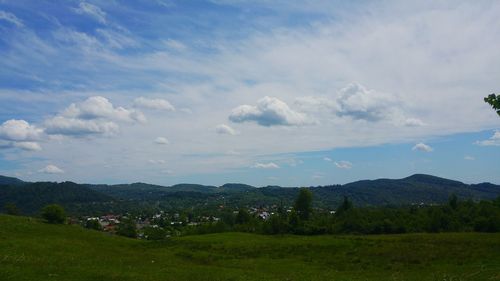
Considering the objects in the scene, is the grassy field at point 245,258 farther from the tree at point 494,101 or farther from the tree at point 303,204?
the tree at point 303,204

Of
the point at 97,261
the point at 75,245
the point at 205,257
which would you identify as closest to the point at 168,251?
the point at 205,257

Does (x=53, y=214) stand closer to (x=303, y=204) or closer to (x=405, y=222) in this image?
(x=303, y=204)

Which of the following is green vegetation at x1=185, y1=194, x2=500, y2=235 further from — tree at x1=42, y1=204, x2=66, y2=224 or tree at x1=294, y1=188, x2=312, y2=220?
tree at x1=42, y1=204, x2=66, y2=224

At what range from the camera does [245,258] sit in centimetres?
4528

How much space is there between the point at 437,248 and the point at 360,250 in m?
7.90

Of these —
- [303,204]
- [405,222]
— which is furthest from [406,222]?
[303,204]

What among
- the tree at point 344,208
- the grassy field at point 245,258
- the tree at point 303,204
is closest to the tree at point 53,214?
the grassy field at point 245,258

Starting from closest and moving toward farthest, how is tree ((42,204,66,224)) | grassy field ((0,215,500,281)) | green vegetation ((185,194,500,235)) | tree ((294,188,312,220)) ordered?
grassy field ((0,215,500,281))
tree ((42,204,66,224))
green vegetation ((185,194,500,235))
tree ((294,188,312,220))

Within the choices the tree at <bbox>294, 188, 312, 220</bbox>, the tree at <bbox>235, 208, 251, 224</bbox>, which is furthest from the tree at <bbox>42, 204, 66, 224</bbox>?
the tree at <bbox>235, 208, 251, 224</bbox>

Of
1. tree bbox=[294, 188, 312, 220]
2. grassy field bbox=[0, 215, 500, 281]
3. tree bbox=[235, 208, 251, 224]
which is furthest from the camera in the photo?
tree bbox=[235, 208, 251, 224]

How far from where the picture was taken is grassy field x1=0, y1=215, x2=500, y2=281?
2947 cm

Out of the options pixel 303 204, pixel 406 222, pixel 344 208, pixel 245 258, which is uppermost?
pixel 303 204

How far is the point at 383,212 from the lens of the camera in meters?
92.8

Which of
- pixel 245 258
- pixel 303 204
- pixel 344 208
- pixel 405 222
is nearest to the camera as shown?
pixel 245 258
